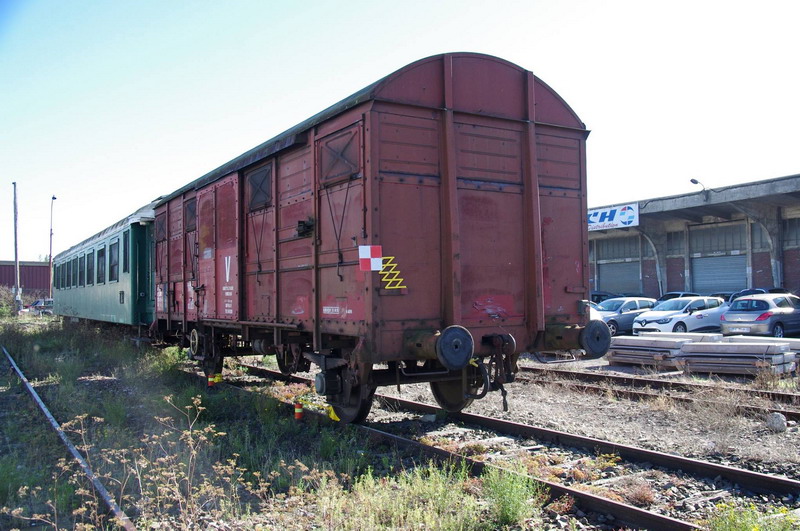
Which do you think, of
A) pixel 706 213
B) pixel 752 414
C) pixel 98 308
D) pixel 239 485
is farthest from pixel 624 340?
pixel 706 213

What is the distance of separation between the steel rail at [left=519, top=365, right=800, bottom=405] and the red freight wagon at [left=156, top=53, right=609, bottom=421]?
11.5 ft

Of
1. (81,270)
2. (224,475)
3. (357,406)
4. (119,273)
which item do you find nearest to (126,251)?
(119,273)

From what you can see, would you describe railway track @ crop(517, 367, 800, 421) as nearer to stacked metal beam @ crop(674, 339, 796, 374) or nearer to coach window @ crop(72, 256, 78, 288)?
stacked metal beam @ crop(674, 339, 796, 374)

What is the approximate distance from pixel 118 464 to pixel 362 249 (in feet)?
10.4

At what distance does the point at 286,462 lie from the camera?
19.6 feet

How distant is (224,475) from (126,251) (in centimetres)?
1097

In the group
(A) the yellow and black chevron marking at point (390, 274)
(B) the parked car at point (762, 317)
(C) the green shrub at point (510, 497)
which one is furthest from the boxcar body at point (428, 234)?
(B) the parked car at point (762, 317)

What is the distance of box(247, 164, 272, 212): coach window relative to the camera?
26.8ft

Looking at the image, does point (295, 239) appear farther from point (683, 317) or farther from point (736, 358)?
point (683, 317)

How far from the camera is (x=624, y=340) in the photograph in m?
13.7

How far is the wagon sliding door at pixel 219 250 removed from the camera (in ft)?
29.8

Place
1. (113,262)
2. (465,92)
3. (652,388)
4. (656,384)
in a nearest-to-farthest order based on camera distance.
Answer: (465,92) → (652,388) → (656,384) → (113,262)

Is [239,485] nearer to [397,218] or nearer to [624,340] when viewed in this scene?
[397,218]

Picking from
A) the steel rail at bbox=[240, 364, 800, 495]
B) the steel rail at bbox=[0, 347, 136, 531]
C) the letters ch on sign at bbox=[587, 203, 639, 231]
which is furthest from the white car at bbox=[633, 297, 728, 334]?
the steel rail at bbox=[0, 347, 136, 531]
